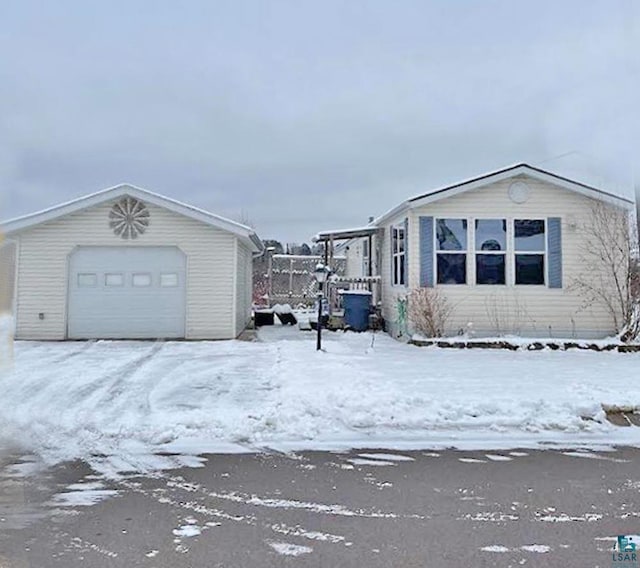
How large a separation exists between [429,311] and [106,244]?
825 cm

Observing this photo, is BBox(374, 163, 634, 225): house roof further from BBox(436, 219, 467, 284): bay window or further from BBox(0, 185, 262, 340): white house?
BBox(0, 185, 262, 340): white house

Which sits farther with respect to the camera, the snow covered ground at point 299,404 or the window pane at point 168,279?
the window pane at point 168,279

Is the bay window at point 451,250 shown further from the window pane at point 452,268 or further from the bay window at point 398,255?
the bay window at point 398,255

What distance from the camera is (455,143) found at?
16188mm

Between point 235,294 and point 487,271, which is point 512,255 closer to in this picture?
point 487,271

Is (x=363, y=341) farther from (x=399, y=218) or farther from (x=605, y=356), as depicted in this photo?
(x=605, y=356)

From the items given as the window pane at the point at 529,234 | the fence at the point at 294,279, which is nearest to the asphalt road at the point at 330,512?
the window pane at the point at 529,234

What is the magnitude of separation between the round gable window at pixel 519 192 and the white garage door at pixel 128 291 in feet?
27.1

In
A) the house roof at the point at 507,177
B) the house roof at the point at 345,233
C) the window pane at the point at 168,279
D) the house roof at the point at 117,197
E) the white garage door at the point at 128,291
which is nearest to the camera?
the house roof at the point at 507,177

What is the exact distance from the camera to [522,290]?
44.3 ft

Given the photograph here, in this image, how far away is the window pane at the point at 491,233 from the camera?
13.6 metres

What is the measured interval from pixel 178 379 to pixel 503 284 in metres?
8.11

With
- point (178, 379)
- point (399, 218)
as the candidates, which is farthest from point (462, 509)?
point (399, 218)

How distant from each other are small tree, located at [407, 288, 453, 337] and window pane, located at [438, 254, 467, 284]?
1.29ft
